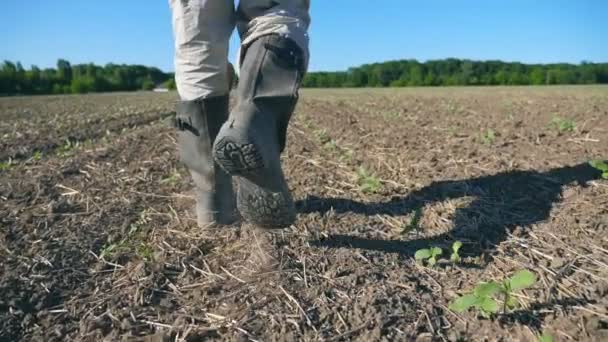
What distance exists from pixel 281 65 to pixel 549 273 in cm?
122

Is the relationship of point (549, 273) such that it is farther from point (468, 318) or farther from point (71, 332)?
point (71, 332)

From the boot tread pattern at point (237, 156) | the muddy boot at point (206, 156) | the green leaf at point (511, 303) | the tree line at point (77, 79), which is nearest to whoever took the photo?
the green leaf at point (511, 303)

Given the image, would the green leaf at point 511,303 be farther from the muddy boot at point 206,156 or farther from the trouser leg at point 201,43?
the trouser leg at point 201,43

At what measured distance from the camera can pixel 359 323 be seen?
155 centimetres

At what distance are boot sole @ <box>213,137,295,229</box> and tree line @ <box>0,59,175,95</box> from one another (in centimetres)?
5776

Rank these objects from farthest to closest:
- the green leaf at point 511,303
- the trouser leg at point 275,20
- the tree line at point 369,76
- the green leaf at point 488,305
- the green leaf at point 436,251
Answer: the tree line at point 369,76 < the trouser leg at point 275,20 < the green leaf at point 436,251 < the green leaf at point 511,303 < the green leaf at point 488,305

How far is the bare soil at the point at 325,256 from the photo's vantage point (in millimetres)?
1563

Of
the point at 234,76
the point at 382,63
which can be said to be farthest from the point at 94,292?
the point at 382,63

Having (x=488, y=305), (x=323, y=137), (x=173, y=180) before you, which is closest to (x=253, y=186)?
(x=488, y=305)

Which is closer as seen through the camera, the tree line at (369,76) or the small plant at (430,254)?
the small plant at (430,254)

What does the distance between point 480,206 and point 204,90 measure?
1.45 meters

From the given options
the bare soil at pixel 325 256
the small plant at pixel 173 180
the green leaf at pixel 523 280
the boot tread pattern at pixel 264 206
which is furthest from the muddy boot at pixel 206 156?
the green leaf at pixel 523 280

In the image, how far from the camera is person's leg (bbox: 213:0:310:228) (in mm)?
1752

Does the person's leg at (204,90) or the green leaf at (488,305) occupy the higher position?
the person's leg at (204,90)
